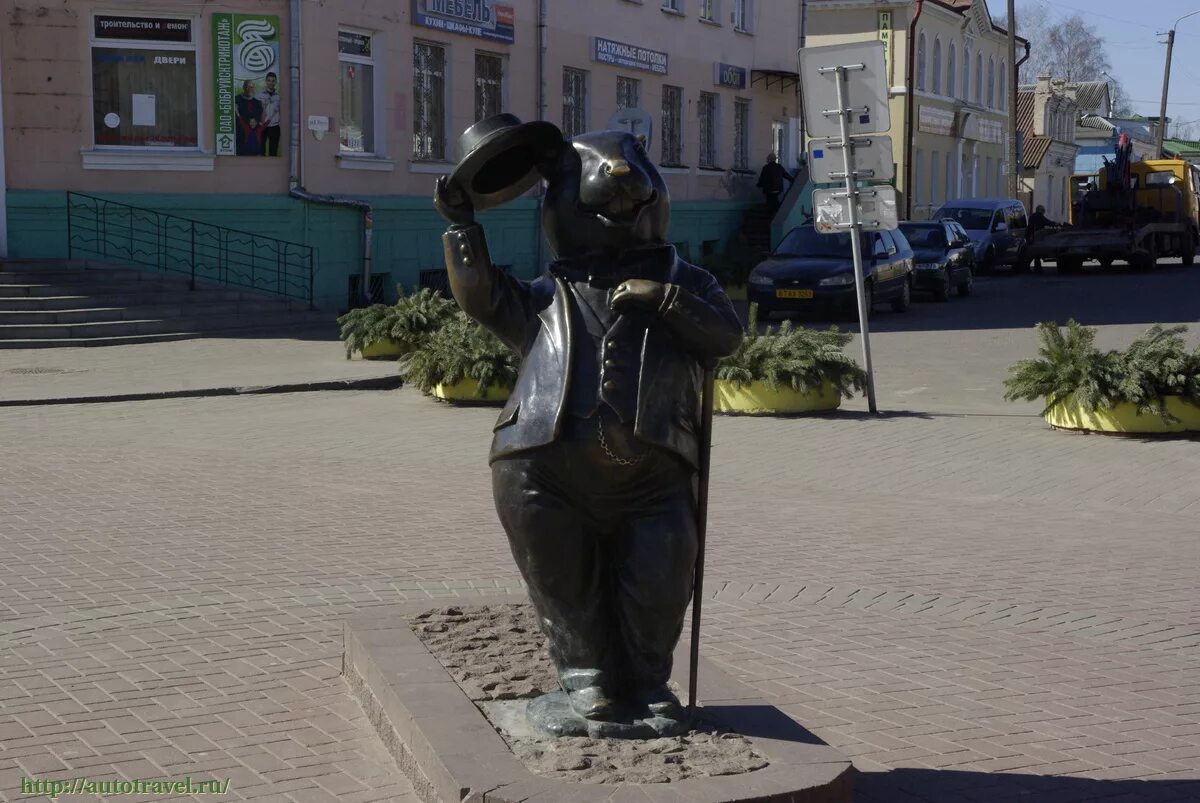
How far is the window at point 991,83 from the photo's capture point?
60344 mm

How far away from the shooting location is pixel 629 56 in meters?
31.2

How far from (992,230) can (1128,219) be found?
4.53 meters

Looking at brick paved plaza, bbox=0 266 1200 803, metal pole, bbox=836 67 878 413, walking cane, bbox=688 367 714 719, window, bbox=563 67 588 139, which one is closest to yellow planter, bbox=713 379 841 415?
brick paved plaza, bbox=0 266 1200 803

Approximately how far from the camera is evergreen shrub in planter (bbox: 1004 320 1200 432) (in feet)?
39.2

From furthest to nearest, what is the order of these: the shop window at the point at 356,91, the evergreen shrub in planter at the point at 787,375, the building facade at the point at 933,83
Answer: the building facade at the point at 933,83 → the shop window at the point at 356,91 → the evergreen shrub in planter at the point at 787,375

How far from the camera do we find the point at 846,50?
13.6 meters

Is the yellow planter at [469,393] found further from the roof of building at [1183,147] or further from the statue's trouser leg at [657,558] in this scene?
the roof of building at [1183,147]

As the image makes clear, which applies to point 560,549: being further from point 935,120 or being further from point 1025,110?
point 1025,110

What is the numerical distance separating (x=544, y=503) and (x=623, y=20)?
1113 inches

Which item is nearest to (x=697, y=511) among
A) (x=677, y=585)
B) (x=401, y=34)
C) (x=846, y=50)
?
(x=677, y=585)

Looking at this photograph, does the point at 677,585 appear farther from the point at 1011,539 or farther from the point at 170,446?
the point at 170,446

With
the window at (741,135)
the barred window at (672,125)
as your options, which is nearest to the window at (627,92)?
the barred window at (672,125)

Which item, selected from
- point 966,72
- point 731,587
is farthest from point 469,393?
point 966,72

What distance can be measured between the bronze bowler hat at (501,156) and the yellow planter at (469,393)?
9.32 metres
